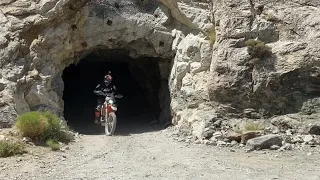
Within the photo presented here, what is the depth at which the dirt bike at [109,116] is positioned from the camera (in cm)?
1327

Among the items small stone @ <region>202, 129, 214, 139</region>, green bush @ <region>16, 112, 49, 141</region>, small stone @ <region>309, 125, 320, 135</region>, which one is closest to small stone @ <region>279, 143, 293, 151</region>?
small stone @ <region>309, 125, 320, 135</region>

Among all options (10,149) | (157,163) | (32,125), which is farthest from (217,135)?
(10,149)

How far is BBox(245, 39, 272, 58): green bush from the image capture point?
12.2 m

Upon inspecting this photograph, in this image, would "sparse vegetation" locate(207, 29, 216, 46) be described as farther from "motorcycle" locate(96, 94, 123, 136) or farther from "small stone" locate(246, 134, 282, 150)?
"small stone" locate(246, 134, 282, 150)

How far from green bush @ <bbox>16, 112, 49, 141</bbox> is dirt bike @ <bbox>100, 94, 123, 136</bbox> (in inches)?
107

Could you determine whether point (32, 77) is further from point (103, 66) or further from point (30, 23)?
point (103, 66)

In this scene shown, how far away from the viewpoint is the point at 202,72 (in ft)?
44.8

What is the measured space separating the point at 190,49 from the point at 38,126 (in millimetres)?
5621

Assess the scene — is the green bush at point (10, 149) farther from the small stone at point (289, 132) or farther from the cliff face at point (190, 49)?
the small stone at point (289, 132)

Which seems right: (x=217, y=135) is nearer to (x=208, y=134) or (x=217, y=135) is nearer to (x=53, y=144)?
(x=208, y=134)

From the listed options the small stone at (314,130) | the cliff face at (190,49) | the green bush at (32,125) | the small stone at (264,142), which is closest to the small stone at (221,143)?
the small stone at (264,142)

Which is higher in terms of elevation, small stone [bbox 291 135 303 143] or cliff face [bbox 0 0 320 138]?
cliff face [bbox 0 0 320 138]

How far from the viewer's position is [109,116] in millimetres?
13484

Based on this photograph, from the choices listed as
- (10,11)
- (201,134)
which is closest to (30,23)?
(10,11)
